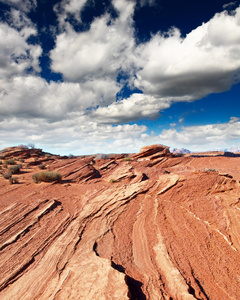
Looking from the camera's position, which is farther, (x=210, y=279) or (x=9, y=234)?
(x=9, y=234)

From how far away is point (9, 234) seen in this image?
27.1ft

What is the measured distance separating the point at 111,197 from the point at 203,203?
560 centimetres

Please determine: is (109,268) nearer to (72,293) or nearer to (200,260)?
(72,293)

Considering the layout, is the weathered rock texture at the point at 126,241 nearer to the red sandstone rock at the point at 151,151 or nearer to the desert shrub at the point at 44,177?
the desert shrub at the point at 44,177

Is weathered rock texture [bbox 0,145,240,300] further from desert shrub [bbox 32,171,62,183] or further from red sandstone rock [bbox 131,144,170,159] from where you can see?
red sandstone rock [bbox 131,144,170,159]

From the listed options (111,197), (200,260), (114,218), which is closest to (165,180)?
(111,197)

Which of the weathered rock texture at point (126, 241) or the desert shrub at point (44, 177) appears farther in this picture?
the desert shrub at point (44, 177)

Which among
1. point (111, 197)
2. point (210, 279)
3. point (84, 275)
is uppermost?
point (111, 197)

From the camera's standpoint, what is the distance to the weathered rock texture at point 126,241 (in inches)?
217

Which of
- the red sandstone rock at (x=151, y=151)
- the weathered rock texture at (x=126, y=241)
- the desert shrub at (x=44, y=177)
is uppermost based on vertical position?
the red sandstone rock at (x=151, y=151)

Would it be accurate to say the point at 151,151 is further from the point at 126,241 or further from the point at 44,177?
the point at 126,241

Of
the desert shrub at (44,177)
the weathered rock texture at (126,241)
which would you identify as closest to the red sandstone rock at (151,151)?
the desert shrub at (44,177)

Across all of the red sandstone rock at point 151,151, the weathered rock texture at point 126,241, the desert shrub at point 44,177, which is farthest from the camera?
the red sandstone rock at point 151,151

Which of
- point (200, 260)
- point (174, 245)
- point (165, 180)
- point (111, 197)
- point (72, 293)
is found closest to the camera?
point (72, 293)
